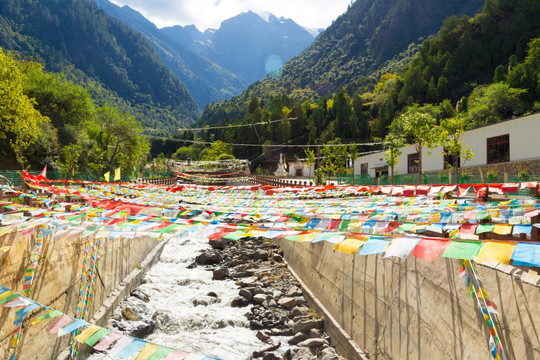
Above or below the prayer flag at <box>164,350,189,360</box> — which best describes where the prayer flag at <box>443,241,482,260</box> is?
above

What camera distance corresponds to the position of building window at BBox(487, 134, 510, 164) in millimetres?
27922

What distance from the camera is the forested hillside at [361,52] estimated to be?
15225cm

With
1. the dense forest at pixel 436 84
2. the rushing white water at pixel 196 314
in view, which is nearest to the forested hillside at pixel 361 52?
the dense forest at pixel 436 84

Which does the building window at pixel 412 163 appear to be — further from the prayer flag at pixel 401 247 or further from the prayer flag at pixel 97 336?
the prayer flag at pixel 97 336

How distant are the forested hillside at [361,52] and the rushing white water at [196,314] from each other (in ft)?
437

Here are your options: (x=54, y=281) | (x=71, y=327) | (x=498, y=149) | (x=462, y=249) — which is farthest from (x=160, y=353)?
(x=498, y=149)

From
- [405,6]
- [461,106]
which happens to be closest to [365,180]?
[461,106]

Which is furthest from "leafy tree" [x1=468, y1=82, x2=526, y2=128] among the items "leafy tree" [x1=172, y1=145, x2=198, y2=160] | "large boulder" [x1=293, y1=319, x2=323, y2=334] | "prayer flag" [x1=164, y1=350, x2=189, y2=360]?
"leafy tree" [x1=172, y1=145, x2=198, y2=160]

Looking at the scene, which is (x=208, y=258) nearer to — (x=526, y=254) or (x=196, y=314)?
(x=196, y=314)

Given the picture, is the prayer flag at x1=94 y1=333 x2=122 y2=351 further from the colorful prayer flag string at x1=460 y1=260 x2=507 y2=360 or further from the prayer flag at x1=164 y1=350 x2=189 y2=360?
the colorful prayer flag string at x1=460 y1=260 x2=507 y2=360

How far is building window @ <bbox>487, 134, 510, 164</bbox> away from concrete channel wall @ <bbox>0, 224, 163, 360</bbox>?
30.3 metres

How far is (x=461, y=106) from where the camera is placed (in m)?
64.6

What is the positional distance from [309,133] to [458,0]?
129111 millimetres

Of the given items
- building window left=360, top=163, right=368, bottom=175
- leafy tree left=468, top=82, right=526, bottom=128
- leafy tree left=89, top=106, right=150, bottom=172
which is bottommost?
building window left=360, top=163, right=368, bottom=175
